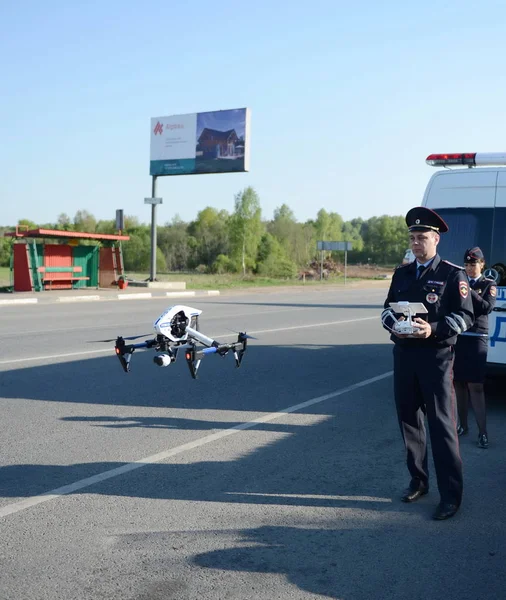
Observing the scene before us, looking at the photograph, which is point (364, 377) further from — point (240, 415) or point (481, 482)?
point (481, 482)

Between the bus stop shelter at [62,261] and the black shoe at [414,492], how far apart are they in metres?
24.7

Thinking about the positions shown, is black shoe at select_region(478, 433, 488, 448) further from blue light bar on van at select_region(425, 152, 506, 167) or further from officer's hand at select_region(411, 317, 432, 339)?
blue light bar on van at select_region(425, 152, 506, 167)

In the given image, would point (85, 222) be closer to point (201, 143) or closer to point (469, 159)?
point (201, 143)

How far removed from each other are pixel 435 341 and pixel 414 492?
106 centimetres

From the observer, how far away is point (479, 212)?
7727 mm

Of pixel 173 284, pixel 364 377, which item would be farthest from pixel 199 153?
pixel 364 377

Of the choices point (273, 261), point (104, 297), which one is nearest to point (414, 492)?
point (104, 297)

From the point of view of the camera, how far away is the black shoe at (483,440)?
6.29 meters

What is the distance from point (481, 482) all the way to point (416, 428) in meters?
0.85

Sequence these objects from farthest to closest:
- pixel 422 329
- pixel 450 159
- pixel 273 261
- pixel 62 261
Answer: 1. pixel 273 261
2. pixel 62 261
3. pixel 450 159
4. pixel 422 329

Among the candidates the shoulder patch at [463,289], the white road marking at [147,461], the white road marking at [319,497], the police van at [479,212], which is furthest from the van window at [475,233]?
the white road marking at [319,497]

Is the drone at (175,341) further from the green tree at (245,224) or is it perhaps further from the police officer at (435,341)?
the green tree at (245,224)

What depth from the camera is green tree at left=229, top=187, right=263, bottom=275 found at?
58875mm

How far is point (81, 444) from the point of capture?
609 cm
